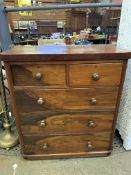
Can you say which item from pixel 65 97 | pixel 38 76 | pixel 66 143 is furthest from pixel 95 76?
pixel 66 143

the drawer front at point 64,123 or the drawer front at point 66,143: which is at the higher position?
the drawer front at point 64,123

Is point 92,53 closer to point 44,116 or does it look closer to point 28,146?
point 44,116

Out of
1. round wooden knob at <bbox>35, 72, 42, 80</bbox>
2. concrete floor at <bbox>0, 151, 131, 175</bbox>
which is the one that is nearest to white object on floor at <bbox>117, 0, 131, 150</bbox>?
concrete floor at <bbox>0, 151, 131, 175</bbox>

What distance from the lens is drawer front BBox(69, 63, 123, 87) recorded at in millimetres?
1032

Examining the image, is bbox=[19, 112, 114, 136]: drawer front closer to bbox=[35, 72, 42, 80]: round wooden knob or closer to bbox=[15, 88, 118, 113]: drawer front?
A: bbox=[15, 88, 118, 113]: drawer front

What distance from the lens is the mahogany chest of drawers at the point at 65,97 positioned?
1010mm

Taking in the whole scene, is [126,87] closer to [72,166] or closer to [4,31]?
[72,166]

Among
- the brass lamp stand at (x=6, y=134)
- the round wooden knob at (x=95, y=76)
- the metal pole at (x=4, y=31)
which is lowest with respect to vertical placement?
the brass lamp stand at (x=6, y=134)

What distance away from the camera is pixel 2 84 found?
4.55 feet

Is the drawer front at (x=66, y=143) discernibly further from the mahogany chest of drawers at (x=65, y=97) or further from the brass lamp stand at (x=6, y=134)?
the brass lamp stand at (x=6, y=134)

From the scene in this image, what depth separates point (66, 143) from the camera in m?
1.28

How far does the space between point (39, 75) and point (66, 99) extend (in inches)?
9.2

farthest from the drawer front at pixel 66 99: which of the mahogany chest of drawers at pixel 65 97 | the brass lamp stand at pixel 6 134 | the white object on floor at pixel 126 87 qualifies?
the brass lamp stand at pixel 6 134

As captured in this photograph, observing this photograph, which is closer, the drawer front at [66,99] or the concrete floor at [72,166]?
the drawer front at [66,99]
